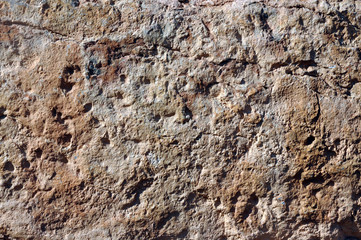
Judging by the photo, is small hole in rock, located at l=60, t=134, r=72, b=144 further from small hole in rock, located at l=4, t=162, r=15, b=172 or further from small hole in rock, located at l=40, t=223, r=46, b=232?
small hole in rock, located at l=40, t=223, r=46, b=232

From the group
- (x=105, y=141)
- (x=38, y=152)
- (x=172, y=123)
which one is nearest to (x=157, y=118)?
(x=172, y=123)

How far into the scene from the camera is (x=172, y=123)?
5.32ft

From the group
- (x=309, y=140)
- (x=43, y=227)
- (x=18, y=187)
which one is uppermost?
(x=309, y=140)

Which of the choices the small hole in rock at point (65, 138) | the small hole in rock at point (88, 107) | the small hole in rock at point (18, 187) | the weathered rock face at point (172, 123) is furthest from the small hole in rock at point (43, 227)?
the small hole in rock at point (88, 107)

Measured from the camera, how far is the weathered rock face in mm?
1610

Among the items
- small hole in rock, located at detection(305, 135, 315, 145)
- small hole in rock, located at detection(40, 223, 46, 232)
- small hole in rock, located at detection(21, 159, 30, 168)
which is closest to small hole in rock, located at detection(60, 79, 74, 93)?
small hole in rock, located at detection(21, 159, 30, 168)

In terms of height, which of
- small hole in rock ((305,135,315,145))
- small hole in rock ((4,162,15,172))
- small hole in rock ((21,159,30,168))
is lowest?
small hole in rock ((4,162,15,172))

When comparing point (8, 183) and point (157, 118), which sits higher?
point (157, 118)

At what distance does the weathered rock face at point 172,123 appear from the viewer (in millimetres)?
1610

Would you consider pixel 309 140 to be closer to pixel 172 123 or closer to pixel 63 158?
pixel 172 123

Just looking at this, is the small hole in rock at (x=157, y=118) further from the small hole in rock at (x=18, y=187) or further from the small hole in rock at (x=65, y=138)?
the small hole in rock at (x=18, y=187)

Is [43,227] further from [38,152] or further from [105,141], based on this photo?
[105,141]

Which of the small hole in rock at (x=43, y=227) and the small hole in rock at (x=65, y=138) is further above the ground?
the small hole in rock at (x=65, y=138)

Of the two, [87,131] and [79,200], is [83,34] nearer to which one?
[87,131]
